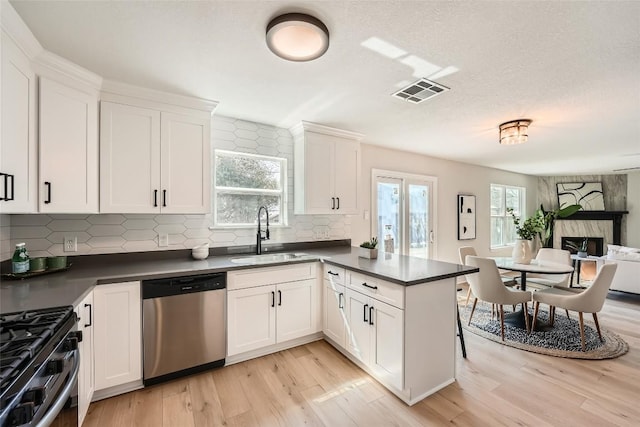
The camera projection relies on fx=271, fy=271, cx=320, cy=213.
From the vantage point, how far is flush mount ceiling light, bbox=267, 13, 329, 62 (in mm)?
1443

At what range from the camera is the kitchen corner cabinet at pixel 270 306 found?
2396 millimetres

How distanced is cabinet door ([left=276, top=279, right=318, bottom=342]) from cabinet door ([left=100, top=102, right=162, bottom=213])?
4.52 feet

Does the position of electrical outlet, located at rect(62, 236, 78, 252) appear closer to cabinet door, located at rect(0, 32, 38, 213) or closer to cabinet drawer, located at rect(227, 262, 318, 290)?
cabinet door, located at rect(0, 32, 38, 213)

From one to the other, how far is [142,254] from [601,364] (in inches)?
169

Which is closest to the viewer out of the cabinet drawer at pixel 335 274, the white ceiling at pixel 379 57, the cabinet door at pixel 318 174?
the white ceiling at pixel 379 57

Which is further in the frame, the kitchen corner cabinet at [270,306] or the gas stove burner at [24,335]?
the kitchen corner cabinet at [270,306]

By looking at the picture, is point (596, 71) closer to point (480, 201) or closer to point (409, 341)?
point (409, 341)

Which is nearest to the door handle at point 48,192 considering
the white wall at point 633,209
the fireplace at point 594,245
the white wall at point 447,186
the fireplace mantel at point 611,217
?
the white wall at point 447,186

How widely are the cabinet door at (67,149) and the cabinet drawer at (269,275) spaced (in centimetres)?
121

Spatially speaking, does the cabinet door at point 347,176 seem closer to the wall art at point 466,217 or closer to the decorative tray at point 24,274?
the decorative tray at point 24,274

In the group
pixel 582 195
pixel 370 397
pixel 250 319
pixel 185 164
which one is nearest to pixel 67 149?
pixel 185 164

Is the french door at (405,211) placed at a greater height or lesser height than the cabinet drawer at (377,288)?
greater

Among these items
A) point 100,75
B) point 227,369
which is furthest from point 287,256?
point 100,75

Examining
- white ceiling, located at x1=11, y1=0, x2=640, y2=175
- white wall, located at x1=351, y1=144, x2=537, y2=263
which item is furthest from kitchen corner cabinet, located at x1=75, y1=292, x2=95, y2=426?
white wall, located at x1=351, y1=144, x2=537, y2=263
